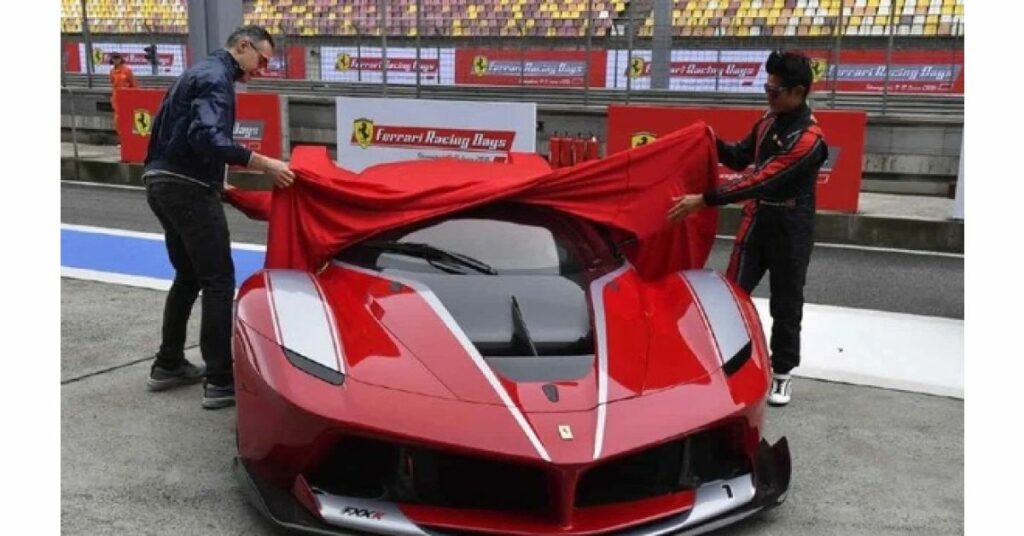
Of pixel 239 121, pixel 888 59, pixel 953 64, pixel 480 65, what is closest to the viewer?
pixel 239 121

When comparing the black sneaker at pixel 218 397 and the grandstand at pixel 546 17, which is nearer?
the black sneaker at pixel 218 397

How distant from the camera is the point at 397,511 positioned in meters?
2.74

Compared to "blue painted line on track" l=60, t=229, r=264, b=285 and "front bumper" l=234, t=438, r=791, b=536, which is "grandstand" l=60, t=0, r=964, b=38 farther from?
"front bumper" l=234, t=438, r=791, b=536

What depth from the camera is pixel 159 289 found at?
6414 millimetres

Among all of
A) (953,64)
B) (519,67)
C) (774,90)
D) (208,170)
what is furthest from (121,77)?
(953,64)

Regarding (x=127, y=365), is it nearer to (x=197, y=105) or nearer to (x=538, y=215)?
(x=197, y=105)

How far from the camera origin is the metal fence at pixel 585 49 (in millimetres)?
13703

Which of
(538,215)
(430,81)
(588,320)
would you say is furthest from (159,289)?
(430,81)

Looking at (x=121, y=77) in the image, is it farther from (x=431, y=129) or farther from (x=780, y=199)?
(x=780, y=199)

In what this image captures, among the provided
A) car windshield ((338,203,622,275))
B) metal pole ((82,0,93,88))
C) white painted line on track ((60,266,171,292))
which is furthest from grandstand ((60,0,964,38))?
car windshield ((338,203,622,275))

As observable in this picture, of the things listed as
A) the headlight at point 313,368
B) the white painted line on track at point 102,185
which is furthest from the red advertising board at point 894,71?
the headlight at point 313,368

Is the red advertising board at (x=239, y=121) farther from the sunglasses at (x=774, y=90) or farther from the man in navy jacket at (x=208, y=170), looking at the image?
the sunglasses at (x=774, y=90)

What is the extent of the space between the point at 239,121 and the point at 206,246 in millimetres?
9128

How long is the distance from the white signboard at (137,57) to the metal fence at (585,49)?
5 centimetres
